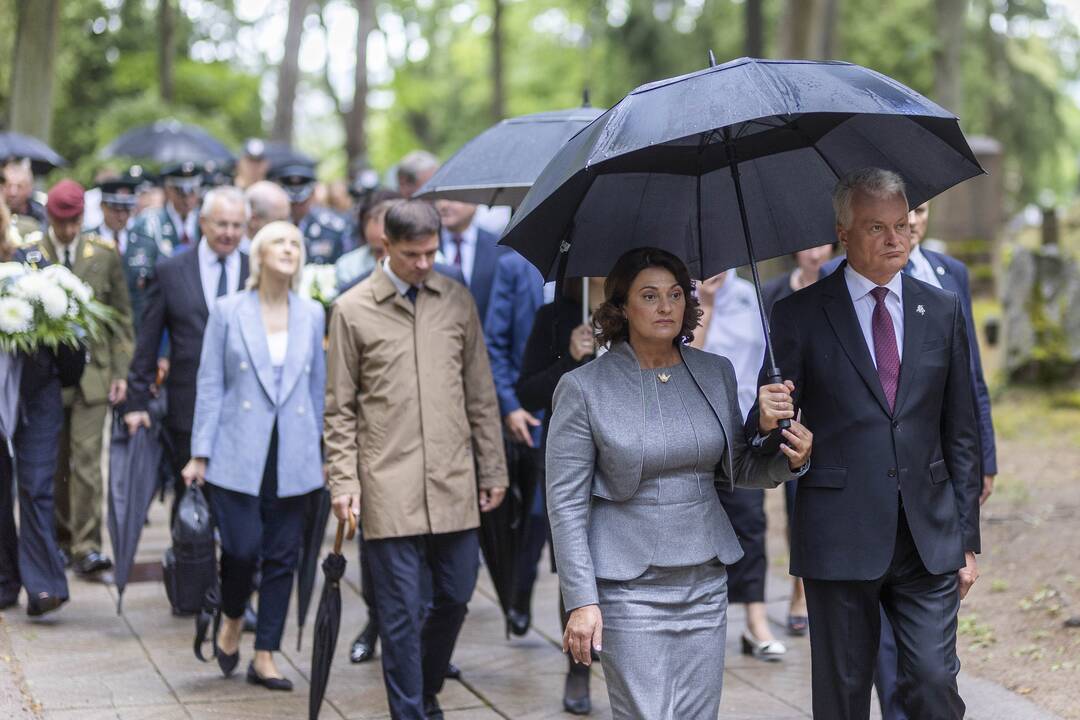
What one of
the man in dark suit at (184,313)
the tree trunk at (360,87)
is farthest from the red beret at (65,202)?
the tree trunk at (360,87)

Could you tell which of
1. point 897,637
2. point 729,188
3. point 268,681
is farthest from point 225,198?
point 897,637

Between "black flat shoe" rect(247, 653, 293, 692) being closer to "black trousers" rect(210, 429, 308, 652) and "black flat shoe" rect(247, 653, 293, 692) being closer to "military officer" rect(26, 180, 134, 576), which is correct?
"black trousers" rect(210, 429, 308, 652)

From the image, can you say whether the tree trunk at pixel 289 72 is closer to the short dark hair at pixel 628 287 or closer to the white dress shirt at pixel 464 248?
the white dress shirt at pixel 464 248

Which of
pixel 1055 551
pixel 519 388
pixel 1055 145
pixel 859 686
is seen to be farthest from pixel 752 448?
pixel 1055 145

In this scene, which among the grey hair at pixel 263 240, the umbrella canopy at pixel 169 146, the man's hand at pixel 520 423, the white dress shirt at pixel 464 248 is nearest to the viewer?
the grey hair at pixel 263 240

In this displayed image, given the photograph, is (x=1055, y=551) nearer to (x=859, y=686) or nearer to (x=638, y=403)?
(x=859, y=686)

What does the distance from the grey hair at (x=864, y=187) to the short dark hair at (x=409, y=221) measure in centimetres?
188

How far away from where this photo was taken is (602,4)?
32.3 metres

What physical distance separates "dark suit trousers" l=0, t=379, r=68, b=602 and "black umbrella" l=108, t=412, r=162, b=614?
30cm

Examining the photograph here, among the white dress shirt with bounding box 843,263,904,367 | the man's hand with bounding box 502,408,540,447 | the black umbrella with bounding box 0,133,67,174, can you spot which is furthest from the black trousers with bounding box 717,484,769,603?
the black umbrella with bounding box 0,133,67,174

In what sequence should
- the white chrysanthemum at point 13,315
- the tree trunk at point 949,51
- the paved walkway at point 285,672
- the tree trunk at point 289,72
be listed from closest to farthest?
1. the paved walkway at point 285,672
2. the white chrysanthemum at point 13,315
3. the tree trunk at point 289,72
4. the tree trunk at point 949,51

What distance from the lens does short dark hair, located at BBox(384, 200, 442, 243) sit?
5.80 metres

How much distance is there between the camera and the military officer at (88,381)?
8.72 metres

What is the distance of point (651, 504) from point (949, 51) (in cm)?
2394
